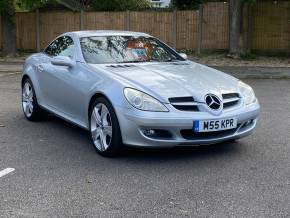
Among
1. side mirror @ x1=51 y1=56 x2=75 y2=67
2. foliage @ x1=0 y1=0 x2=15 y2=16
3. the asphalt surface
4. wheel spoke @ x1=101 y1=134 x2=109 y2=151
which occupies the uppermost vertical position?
foliage @ x1=0 y1=0 x2=15 y2=16

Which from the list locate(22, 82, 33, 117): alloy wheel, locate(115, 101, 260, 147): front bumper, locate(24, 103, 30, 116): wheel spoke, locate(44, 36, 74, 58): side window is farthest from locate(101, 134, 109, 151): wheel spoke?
locate(24, 103, 30, 116): wheel spoke

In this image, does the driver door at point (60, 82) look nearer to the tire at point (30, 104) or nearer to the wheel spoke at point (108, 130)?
the tire at point (30, 104)

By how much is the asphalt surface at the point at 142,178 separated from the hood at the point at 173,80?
2.53ft

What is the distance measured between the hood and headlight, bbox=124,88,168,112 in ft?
0.21

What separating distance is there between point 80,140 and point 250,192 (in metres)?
2.75

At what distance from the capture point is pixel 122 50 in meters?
6.88

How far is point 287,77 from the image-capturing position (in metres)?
15.0

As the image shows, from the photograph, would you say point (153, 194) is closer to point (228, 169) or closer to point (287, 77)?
point (228, 169)

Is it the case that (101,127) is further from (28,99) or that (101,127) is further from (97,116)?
(28,99)

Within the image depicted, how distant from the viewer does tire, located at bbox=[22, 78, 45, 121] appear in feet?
25.7

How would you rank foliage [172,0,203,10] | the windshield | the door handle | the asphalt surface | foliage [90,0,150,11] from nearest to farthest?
1. the asphalt surface
2. the windshield
3. the door handle
4. foliage [172,0,203,10]
5. foliage [90,0,150,11]

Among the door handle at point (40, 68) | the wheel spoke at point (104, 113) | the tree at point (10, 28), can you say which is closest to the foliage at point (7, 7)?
the tree at point (10, 28)

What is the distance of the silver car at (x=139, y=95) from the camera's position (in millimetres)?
5379

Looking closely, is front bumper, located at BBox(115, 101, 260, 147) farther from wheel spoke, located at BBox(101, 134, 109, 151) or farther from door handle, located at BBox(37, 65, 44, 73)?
door handle, located at BBox(37, 65, 44, 73)
